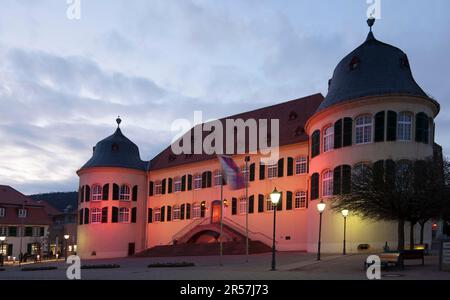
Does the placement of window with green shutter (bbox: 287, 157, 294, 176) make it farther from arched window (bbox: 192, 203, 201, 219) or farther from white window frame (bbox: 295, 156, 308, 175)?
arched window (bbox: 192, 203, 201, 219)

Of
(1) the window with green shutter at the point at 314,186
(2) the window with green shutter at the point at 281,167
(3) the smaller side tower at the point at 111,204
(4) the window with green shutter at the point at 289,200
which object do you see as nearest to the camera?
(1) the window with green shutter at the point at 314,186

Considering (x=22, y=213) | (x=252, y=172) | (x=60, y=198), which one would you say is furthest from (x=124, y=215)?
(x=60, y=198)

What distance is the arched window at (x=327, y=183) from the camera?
129 feet

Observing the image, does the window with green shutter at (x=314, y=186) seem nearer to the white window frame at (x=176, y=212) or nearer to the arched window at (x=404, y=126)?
the arched window at (x=404, y=126)

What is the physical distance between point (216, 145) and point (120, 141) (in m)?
13.6

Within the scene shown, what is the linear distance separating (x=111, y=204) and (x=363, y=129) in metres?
33.0

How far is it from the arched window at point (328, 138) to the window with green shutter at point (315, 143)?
0.79 metres

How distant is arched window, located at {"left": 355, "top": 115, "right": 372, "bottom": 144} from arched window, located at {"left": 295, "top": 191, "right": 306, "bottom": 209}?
379 inches

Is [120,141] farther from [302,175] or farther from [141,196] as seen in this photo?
[302,175]

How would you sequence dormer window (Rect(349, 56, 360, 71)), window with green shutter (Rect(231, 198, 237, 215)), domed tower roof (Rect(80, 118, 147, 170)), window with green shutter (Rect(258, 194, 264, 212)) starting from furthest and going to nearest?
domed tower roof (Rect(80, 118, 147, 170)) < window with green shutter (Rect(231, 198, 237, 215)) < window with green shutter (Rect(258, 194, 264, 212)) < dormer window (Rect(349, 56, 360, 71))

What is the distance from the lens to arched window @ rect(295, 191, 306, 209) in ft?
150

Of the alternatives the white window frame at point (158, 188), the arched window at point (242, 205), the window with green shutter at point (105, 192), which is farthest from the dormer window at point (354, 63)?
the window with green shutter at point (105, 192)

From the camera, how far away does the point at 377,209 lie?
2567 centimetres

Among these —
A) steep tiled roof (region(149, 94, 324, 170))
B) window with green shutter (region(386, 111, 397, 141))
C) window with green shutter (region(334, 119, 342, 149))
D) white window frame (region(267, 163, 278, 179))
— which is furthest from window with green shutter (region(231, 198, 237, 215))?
window with green shutter (region(386, 111, 397, 141))
